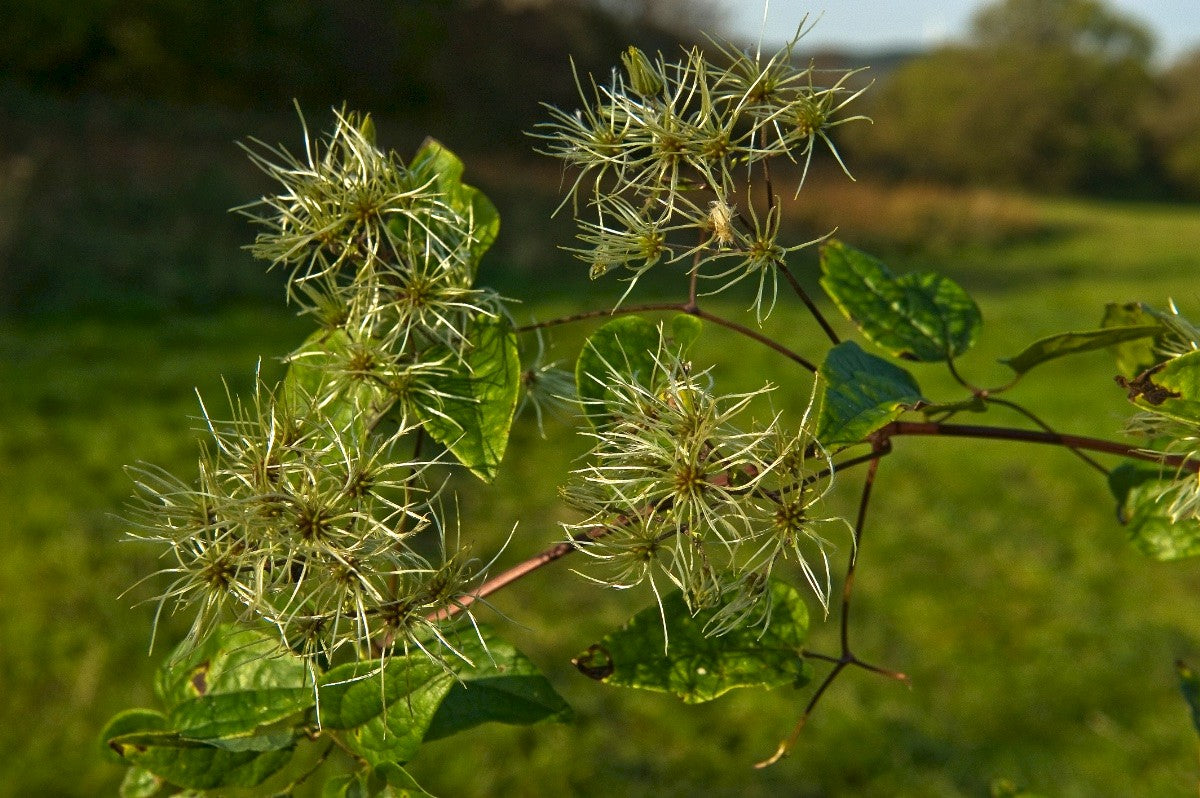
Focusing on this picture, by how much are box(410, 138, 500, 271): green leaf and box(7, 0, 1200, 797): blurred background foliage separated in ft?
0.81

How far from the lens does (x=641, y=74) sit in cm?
61

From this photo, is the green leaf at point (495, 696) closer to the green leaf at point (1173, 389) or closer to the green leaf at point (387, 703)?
the green leaf at point (387, 703)

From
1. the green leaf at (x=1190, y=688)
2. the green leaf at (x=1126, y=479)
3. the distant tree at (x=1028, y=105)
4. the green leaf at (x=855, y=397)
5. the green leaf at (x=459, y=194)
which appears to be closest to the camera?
the green leaf at (x=855, y=397)

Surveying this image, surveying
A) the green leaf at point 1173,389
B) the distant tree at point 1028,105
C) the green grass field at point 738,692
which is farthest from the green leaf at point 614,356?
the distant tree at point 1028,105

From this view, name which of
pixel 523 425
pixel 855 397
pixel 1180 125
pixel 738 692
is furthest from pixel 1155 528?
pixel 1180 125

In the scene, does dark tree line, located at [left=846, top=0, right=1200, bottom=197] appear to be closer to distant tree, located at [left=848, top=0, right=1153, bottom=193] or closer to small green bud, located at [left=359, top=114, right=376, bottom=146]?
distant tree, located at [left=848, top=0, right=1153, bottom=193]

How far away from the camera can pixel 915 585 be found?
3744 millimetres

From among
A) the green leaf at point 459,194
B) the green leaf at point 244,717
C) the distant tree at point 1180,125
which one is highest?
the green leaf at point 459,194

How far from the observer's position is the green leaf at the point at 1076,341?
0.57 m

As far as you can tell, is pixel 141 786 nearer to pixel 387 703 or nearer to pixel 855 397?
pixel 387 703

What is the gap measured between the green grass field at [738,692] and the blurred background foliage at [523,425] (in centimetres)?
1

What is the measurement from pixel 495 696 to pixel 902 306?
38 centimetres

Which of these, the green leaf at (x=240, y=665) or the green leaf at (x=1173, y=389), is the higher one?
the green leaf at (x=1173, y=389)

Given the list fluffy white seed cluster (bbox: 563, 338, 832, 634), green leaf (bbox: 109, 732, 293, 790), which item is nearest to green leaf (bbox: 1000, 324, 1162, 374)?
fluffy white seed cluster (bbox: 563, 338, 832, 634)
